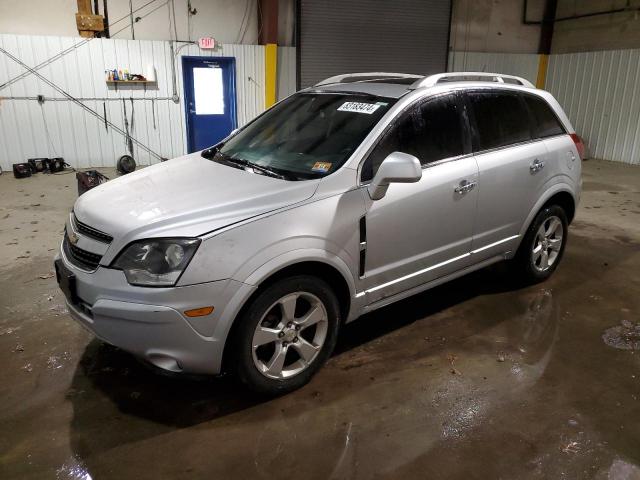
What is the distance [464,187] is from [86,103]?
27.6ft

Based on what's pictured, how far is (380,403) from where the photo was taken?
2.74 m

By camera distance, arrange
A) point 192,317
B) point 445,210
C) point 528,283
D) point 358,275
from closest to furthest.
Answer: point 192,317 < point 358,275 < point 445,210 < point 528,283

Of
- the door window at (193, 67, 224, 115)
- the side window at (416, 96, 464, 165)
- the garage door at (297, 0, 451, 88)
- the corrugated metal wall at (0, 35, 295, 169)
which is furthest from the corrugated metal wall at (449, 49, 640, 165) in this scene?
the side window at (416, 96, 464, 165)

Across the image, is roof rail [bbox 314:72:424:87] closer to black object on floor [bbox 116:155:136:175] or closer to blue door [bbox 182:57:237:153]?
black object on floor [bbox 116:155:136:175]

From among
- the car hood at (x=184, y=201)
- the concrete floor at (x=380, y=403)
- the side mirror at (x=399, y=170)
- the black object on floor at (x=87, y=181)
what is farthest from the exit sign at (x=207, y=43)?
the side mirror at (x=399, y=170)

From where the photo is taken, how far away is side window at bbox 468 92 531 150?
3.54 metres

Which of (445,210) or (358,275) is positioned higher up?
(445,210)

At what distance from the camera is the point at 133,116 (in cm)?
985

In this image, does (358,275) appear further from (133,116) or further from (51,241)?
(133,116)

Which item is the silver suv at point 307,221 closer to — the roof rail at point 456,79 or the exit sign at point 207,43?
the roof rail at point 456,79

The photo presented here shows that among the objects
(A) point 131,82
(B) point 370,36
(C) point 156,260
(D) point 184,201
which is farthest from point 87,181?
(B) point 370,36

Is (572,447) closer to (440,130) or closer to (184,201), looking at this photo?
(440,130)

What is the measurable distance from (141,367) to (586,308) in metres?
3.22

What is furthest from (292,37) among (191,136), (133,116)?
(133,116)
